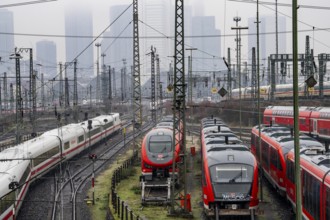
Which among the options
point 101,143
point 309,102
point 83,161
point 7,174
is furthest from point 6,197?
point 309,102

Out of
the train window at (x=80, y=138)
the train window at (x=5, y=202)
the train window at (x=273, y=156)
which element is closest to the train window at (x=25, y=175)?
the train window at (x=5, y=202)

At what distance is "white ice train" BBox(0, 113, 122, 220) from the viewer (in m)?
19.4

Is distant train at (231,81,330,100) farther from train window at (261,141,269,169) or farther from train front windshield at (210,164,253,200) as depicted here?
train front windshield at (210,164,253,200)

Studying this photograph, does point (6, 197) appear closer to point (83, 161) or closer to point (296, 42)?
point (296, 42)

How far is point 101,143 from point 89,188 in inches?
956

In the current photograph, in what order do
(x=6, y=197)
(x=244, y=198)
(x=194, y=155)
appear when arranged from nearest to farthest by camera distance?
(x=244, y=198) < (x=6, y=197) < (x=194, y=155)

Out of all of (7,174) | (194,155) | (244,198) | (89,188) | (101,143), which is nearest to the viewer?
(244,198)

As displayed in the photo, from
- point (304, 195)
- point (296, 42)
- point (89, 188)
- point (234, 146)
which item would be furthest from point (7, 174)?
point (296, 42)

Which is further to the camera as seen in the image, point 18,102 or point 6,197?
point 18,102

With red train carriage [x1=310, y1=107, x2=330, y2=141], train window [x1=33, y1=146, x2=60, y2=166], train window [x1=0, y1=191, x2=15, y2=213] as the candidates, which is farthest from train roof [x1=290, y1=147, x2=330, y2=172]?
red train carriage [x1=310, y1=107, x2=330, y2=141]

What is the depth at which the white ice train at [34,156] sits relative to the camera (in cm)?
1944

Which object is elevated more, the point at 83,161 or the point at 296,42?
the point at 296,42

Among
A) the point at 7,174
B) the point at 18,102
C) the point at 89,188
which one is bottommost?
the point at 89,188

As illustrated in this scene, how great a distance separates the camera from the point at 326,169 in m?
13.6
